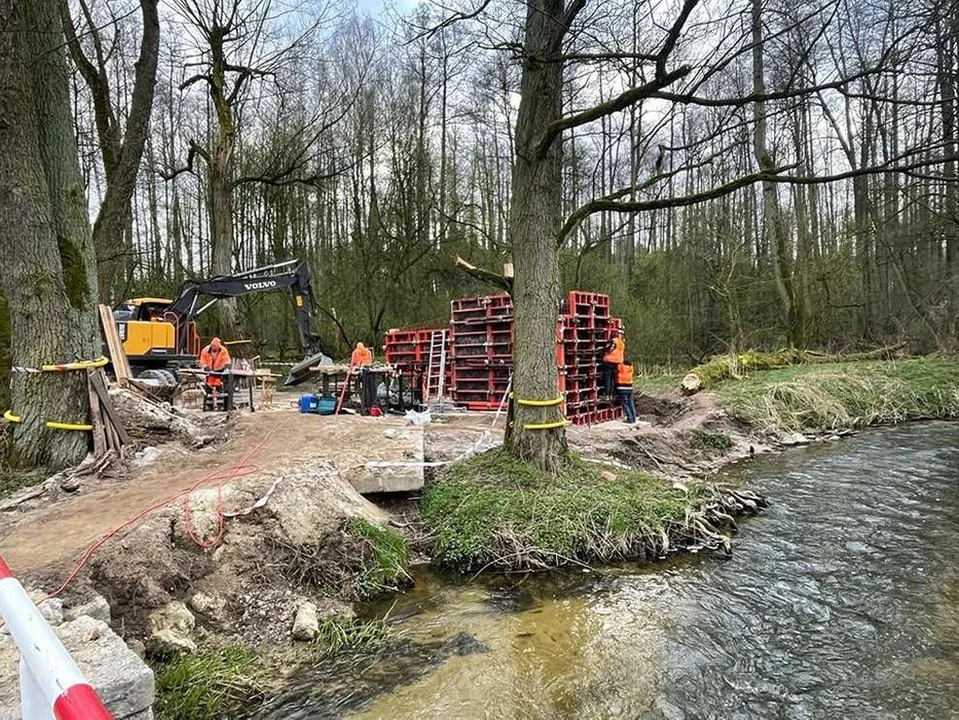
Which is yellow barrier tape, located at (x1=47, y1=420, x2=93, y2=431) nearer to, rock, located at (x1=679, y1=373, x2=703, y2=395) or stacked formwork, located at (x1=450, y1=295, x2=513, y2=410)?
stacked formwork, located at (x1=450, y1=295, x2=513, y2=410)

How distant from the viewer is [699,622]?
455cm

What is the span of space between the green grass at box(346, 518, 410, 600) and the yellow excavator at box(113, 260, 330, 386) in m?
7.52

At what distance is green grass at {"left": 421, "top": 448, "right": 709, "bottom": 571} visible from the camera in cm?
561

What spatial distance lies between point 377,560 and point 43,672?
4.41 meters

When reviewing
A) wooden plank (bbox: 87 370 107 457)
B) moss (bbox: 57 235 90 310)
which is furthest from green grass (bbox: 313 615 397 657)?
moss (bbox: 57 235 90 310)

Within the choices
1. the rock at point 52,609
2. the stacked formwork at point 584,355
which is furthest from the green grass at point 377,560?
the stacked formwork at point 584,355

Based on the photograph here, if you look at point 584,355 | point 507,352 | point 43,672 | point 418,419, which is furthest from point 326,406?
point 43,672

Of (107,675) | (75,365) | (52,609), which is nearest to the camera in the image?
(107,675)

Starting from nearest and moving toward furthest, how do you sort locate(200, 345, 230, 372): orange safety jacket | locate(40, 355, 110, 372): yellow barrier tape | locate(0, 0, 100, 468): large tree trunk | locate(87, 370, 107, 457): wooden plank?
1. locate(0, 0, 100, 468): large tree trunk
2. locate(40, 355, 110, 372): yellow barrier tape
3. locate(87, 370, 107, 457): wooden plank
4. locate(200, 345, 230, 372): orange safety jacket

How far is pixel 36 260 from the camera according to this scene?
6156mm

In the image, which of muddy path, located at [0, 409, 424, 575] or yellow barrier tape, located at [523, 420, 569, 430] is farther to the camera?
yellow barrier tape, located at [523, 420, 569, 430]

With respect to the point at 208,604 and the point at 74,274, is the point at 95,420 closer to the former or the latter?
the point at 74,274

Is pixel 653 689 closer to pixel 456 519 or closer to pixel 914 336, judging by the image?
pixel 456 519

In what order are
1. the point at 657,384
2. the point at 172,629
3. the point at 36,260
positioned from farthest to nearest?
1. the point at 657,384
2. the point at 36,260
3. the point at 172,629
